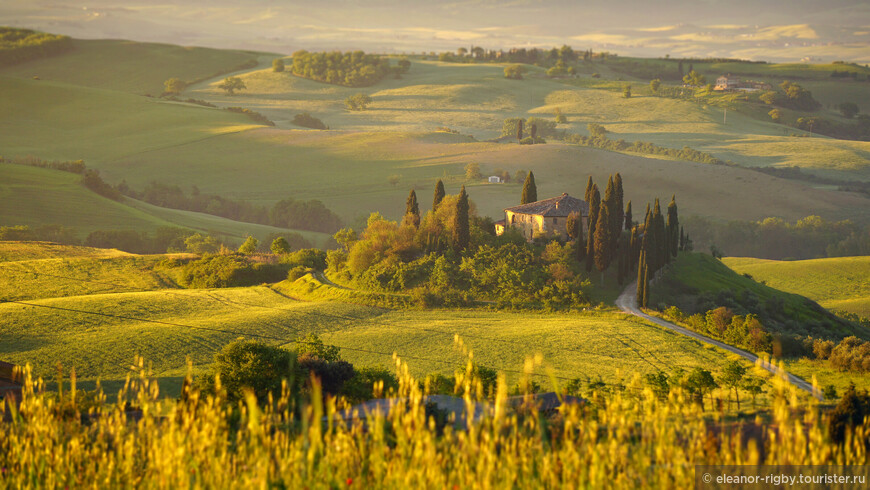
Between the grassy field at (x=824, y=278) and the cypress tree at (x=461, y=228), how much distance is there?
142ft

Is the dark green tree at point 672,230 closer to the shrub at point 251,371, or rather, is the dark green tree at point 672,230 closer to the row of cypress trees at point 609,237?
the row of cypress trees at point 609,237

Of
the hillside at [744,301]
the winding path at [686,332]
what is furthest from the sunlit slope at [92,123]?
the hillside at [744,301]

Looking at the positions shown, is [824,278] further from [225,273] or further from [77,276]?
[77,276]

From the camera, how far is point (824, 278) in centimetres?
9306

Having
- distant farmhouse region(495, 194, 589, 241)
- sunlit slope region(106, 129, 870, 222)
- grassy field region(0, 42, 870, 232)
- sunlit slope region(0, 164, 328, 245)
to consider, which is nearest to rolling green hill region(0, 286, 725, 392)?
distant farmhouse region(495, 194, 589, 241)

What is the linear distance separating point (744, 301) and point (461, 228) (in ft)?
88.8

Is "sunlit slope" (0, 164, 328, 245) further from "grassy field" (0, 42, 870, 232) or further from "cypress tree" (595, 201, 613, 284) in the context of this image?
"cypress tree" (595, 201, 613, 284)

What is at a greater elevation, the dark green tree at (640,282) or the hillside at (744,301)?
the dark green tree at (640,282)

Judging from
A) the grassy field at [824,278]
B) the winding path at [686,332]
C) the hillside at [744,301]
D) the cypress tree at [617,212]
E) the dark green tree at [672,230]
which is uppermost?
the cypress tree at [617,212]

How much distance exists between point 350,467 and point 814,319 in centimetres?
6448

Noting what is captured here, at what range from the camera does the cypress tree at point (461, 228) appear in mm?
68938

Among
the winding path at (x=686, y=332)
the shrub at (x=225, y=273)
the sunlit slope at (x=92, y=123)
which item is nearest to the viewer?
the winding path at (x=686, y=332)

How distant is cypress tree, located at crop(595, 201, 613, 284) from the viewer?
67312 millimetres

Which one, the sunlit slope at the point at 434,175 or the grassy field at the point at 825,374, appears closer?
the grassy field at the point at 825,374
